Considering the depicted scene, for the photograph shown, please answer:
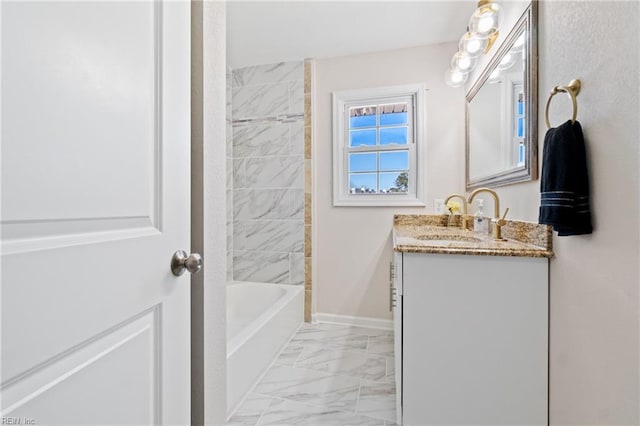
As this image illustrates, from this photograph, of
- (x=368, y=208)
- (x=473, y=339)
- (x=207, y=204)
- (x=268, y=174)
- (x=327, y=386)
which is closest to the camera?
(x=207, y=204)

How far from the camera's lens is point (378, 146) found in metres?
2.66

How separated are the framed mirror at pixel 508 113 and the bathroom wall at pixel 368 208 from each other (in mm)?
254

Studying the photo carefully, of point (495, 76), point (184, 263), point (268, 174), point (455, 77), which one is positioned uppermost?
point (455, 77)

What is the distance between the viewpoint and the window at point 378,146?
8.39 feet

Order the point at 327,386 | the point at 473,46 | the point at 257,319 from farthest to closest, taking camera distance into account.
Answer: the point at 257,319, the point at 473,46, the point at 327,386

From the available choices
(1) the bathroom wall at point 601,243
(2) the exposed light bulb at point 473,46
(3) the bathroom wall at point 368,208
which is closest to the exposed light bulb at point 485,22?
(2) the exposed light bulb at point 473,46

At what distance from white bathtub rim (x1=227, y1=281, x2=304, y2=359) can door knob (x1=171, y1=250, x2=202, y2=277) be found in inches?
39.6

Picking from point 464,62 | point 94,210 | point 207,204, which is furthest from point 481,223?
point 94,210

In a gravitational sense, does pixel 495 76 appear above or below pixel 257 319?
above

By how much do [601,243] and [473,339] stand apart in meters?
0.58

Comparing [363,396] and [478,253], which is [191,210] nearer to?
[478,253]

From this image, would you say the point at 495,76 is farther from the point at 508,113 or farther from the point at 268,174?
the point at 268,174

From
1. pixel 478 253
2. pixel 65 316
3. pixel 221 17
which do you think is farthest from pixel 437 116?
pixel 65 316

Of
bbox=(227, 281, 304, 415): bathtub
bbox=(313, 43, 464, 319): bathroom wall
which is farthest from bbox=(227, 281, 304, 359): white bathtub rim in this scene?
bbox=(313, 43, 464, 319): bathroom wall
